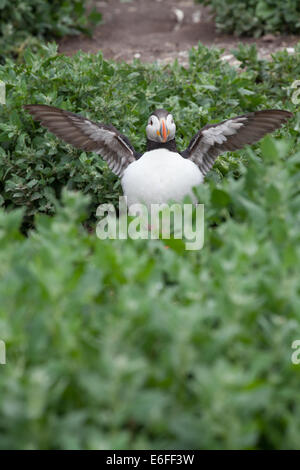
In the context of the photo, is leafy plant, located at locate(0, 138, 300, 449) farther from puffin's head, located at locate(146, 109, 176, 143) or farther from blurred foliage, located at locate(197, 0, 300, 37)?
blurred foliage, located at locate(197, 0, 300, 37)

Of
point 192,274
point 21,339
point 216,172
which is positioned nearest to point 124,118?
point 216,172

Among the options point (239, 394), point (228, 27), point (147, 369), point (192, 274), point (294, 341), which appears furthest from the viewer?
point (228, 27)

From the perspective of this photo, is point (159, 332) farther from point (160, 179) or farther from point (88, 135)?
point (88, 135)

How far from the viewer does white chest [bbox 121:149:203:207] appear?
435 cm

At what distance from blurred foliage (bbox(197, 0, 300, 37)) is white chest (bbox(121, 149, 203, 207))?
4.29 metres

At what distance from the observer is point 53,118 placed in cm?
463

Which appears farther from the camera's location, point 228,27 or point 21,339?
point 228,27

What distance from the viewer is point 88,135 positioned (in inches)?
187

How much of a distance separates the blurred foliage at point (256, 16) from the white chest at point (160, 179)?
14.1 feet

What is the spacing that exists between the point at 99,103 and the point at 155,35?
14.1 feet

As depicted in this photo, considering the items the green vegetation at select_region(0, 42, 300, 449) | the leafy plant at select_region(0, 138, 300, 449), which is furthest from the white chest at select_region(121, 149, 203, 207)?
the leafy plant at select_region(0, 138, 300, 449)

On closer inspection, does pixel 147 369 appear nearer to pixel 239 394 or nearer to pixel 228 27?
pixel 239 394

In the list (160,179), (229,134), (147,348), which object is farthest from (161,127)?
(147,348)
